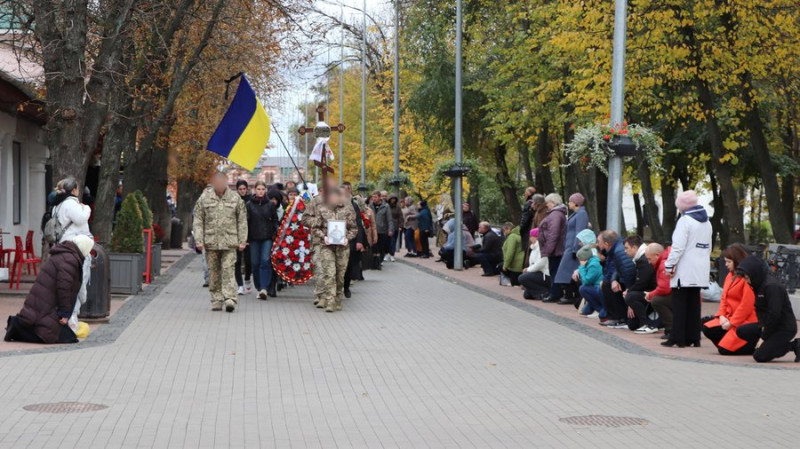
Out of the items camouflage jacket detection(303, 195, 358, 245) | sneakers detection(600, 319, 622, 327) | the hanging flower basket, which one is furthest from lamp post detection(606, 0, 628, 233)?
camouflage jacket detection(303, 195, 358, 245)

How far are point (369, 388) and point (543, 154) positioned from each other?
93.9 feet

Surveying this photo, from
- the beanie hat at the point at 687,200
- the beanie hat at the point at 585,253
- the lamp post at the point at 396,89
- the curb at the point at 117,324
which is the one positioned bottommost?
the curb at the point at 117,324

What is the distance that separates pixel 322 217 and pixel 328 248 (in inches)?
18.6

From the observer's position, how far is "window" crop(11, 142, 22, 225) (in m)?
28.0

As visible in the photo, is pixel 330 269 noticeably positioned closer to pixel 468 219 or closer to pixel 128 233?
pixel 128 233

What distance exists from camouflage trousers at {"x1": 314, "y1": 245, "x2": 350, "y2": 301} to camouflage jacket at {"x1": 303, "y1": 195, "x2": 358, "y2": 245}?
0.16 m

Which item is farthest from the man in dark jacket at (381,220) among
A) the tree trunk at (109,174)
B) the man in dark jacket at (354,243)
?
the tree trunk at (109,174)

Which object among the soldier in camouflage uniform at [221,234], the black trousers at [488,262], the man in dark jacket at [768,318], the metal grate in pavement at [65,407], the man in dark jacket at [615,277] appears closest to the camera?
the metal grate in pavement at [65,407]

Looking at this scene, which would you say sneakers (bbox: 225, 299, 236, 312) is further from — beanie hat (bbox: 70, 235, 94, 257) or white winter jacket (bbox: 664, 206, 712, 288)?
white winter jacket (bbox: 664, 206, 712, 288)

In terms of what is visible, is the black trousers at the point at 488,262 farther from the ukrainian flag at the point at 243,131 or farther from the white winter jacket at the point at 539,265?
the ukrainian flag at the point at 243,131

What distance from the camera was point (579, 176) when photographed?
32688 millimetres

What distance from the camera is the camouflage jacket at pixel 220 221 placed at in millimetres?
17781

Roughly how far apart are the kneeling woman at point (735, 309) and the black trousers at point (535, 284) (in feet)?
24.0

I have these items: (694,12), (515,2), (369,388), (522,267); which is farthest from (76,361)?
(515,2)
